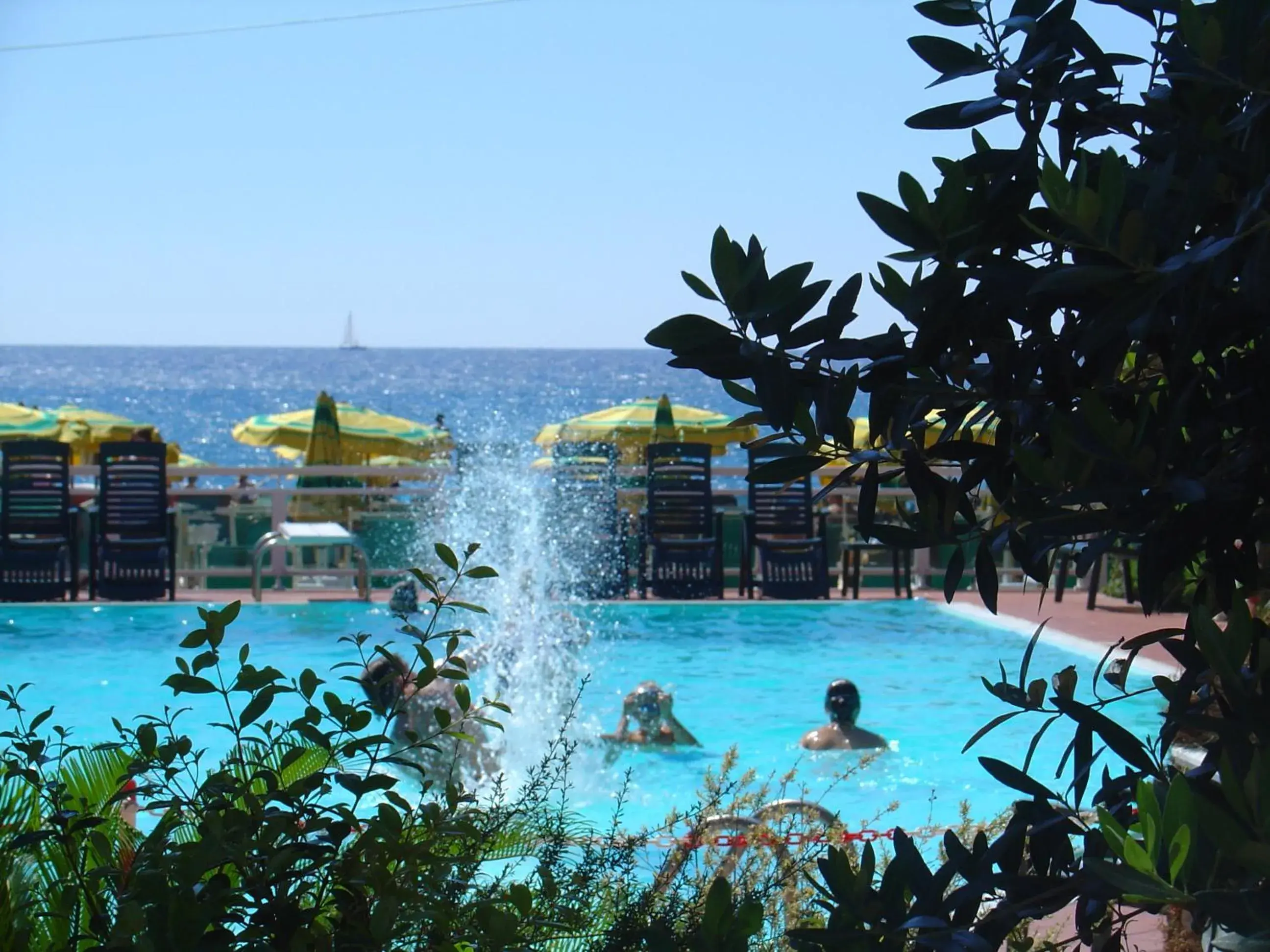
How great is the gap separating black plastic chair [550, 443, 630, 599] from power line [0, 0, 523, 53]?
4.88 metres

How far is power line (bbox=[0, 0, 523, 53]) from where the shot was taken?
13906mm

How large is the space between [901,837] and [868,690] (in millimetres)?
7901

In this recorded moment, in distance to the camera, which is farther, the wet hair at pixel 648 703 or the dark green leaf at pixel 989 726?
the wet hair at pixel 648 703

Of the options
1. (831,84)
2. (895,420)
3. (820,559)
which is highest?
(831,84)

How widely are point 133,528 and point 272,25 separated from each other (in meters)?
6.47

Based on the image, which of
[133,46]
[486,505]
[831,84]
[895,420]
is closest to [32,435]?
[133,46]

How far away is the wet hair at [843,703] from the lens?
688 centimetres

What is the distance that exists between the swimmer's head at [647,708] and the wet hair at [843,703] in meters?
0.84

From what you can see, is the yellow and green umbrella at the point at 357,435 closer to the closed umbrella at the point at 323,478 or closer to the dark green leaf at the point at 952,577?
the closed umbrella at the point at 323,478

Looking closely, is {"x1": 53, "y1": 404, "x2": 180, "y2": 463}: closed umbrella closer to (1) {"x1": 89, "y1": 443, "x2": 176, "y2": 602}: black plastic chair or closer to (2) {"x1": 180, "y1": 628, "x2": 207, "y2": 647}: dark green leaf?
(1) {"x1": 89, "y1": 443, "x2": 176, "y2": 602}: black plastic chair

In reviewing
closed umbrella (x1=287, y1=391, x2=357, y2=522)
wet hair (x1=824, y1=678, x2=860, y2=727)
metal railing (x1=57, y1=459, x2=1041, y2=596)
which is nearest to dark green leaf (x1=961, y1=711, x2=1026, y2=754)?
wet hair (x1=824, y1=678, x2=860, y2=727)

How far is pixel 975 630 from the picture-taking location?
33.7 feet

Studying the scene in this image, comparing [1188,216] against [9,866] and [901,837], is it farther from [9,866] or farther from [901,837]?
[9,866]

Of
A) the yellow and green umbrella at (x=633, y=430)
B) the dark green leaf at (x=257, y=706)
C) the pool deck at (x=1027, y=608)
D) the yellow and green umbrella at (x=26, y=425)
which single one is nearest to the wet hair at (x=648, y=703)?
the pool deck at (x=1027, y=608)
